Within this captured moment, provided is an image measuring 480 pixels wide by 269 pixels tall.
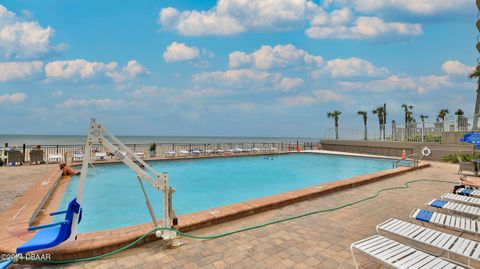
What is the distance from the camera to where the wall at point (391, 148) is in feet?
50.3

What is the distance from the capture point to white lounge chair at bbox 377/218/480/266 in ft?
8.17

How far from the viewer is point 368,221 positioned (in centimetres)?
446

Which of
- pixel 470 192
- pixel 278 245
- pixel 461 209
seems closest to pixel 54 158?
pixel 278 245

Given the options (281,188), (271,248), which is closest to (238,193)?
(281,188)

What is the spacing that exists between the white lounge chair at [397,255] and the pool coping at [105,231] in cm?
241

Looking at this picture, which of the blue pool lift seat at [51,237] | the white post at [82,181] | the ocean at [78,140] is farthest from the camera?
the ocean at [78,140]

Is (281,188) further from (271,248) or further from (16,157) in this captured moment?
(16,157)

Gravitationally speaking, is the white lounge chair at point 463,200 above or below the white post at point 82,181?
below

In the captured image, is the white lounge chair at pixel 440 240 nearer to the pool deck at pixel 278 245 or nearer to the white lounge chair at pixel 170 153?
the pool deck at pixel 278 245

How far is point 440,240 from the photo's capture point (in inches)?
109

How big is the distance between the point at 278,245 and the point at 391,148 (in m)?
20.1

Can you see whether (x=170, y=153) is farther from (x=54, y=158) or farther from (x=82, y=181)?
(x=82, y=181)

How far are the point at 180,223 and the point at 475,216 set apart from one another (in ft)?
16.2

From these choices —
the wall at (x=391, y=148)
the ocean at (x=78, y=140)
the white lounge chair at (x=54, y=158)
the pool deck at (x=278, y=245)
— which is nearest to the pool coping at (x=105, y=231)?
the pool deck at (x=278, y=245)
